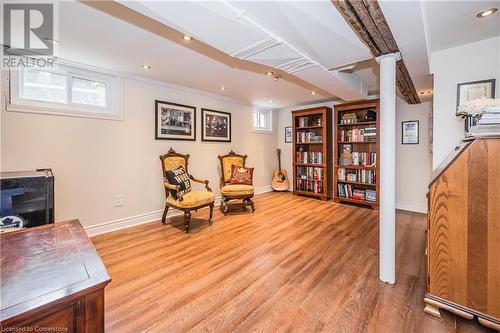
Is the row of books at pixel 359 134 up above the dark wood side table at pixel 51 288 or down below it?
above

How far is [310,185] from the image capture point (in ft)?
17.2

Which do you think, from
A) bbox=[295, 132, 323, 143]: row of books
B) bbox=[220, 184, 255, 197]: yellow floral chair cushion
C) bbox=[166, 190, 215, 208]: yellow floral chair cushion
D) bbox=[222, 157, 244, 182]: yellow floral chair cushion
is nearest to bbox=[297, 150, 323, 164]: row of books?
bbox=[295, 132, 323, 143]: row of books

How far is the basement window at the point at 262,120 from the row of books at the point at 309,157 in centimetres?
110

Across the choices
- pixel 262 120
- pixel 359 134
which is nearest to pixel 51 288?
pixel 359 134

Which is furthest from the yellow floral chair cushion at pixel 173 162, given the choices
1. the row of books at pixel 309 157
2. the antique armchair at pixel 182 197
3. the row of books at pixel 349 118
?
the row of books at pixel 349 118

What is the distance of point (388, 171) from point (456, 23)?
1.33m

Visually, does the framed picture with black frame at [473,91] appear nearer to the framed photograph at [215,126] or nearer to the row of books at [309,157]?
the row of books at [309,157]

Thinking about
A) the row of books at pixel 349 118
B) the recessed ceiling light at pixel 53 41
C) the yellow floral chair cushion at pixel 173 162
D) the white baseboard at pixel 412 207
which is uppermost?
the recessed ceiling light at pixel 53 41

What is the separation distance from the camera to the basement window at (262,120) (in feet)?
18.4

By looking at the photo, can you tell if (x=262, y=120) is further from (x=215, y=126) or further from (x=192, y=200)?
(x=192, y=200)

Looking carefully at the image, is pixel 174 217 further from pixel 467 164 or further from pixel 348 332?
pixel 467 164

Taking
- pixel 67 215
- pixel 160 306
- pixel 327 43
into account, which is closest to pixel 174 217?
pixel 67 215

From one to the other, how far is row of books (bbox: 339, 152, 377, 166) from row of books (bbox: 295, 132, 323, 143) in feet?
2.21

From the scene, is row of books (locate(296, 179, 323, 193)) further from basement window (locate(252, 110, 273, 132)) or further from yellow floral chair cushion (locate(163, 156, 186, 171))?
yellow floral chair cushion (locate(163, 156, 186, 171))
